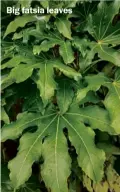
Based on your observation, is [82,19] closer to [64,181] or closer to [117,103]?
[117,103]

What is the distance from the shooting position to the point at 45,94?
3.43ft

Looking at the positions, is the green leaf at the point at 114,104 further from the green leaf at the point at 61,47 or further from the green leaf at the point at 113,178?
the green leaf at the point at 113,178

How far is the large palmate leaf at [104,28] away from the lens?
1.13 metres

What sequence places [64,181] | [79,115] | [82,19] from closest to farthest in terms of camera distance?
1. [64,181]
2. [79,115]
3. [82,19]

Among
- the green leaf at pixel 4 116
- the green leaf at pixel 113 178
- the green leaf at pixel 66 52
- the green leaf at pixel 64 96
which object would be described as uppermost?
the green leaf at pixel 66 52

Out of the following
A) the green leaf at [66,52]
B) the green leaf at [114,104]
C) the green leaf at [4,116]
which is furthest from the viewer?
the green leaf at [4,116]

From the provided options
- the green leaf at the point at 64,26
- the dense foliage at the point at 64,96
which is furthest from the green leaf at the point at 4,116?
the green leaf at the point at 64,26

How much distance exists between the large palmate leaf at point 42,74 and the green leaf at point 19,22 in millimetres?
159

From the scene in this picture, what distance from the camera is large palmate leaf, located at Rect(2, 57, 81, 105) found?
105 cm

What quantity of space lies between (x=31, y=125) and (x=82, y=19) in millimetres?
485

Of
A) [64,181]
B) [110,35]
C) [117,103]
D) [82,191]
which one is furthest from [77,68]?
[82,191]

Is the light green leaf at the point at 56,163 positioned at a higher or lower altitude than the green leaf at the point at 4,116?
lower

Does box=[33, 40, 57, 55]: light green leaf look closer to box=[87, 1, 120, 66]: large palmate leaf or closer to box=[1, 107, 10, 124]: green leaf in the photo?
box=[87, 1, 120, 66]: large palmate leaf

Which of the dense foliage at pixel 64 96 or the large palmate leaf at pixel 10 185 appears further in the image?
the large palmate leaf at pixel 10 185
